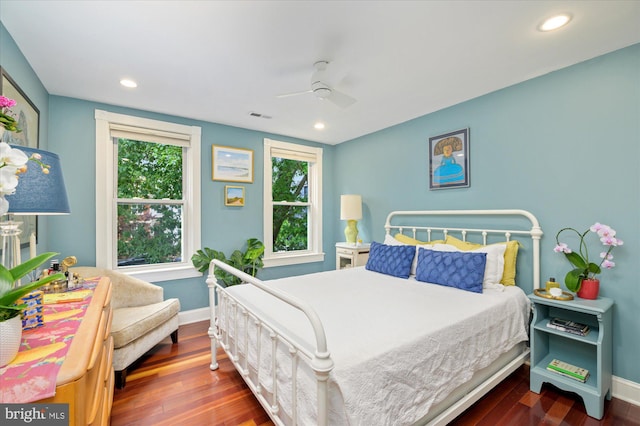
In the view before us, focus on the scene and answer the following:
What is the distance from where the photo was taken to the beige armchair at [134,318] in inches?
83.8

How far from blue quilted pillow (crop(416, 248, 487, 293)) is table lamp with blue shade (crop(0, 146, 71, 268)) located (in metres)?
2.54

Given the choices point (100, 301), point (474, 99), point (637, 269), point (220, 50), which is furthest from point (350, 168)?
point (100, 301)

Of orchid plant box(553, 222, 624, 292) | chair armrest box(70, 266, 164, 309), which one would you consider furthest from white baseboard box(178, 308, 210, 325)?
orchid plant box(553, 222, 624, 292)

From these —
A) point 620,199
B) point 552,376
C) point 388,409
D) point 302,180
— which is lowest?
point 552,376

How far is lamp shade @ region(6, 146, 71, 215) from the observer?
1.12m

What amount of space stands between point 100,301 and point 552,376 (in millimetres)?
2950

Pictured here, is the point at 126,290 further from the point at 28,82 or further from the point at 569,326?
the point at 569,326

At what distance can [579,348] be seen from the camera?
7.21 ft

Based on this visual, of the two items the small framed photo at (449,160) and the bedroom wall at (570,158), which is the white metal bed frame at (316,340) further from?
the small framed photo at (449,160)

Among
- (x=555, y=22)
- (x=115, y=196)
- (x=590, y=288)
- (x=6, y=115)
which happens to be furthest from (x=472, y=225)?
(x=115, y=196)

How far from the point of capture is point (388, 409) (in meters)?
1.27

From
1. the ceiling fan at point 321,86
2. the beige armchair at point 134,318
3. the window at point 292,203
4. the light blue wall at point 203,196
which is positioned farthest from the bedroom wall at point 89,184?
the ceiling fan at point 321,86

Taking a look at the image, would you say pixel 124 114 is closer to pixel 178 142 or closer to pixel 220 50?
pixel 178 142

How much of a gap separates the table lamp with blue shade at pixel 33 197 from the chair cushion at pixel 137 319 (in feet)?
3.62
